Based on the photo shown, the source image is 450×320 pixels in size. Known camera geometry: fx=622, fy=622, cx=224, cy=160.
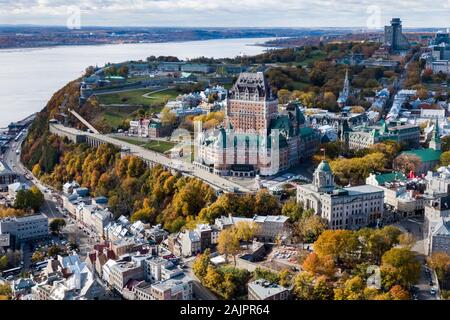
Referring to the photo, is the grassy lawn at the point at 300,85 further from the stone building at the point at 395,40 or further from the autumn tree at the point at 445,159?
the autumn tree at the point at 445,159

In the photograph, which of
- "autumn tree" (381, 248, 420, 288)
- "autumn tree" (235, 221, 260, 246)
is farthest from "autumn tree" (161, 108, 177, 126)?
"autumn tree" (381, 248, 420, 288)

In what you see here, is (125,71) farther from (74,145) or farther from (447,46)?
(447,46)

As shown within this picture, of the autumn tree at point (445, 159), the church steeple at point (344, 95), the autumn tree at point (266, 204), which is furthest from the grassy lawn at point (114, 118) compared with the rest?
the autumn tree at point (445, 159)

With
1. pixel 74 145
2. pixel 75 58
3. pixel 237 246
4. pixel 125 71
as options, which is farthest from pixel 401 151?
pixel 75 58

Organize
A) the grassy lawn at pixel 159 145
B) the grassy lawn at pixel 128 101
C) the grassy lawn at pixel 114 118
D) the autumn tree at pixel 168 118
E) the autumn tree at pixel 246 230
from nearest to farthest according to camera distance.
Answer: the autumn tree at pixel 246 230, the grassy lawn at pixel 159 145, the autumn tree at pixel 168 118, the grassy lawn at pixel 114 118, the grassy lawn at pixel 128 101

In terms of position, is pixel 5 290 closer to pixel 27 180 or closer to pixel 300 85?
pixel 27 180

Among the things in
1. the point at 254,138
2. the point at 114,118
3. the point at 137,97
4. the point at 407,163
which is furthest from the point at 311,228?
the point at 137,97

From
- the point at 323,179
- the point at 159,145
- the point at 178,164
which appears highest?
the point at 323,179
